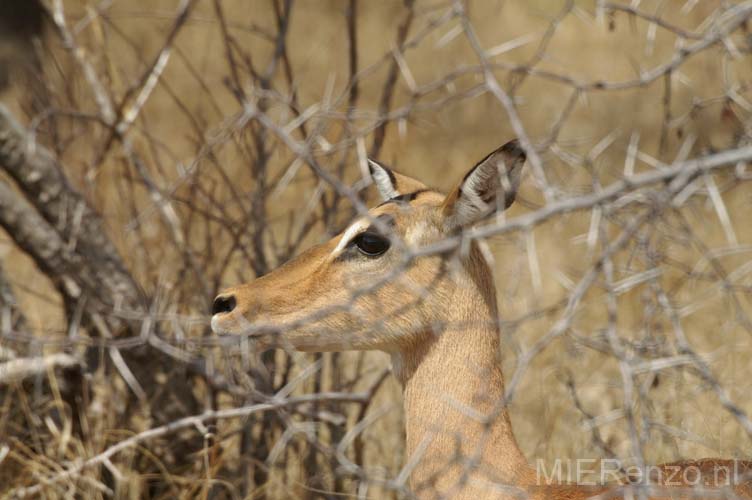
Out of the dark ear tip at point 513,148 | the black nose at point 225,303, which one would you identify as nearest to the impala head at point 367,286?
the black nose at point 225,303

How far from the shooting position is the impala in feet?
10.6

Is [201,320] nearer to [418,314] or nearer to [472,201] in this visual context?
[418,314]

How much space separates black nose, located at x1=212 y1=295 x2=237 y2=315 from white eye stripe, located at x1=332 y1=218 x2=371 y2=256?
329 millimetres

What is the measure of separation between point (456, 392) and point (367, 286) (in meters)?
0.40

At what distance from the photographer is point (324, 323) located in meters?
3.35

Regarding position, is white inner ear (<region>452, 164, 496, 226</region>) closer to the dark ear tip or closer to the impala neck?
the dark ear tip

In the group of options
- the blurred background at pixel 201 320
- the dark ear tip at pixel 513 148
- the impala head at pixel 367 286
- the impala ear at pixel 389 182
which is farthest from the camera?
the blurred background at pixel 201 320

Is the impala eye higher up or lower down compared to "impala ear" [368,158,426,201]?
lower down

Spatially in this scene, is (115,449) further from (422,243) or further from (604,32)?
(604,32)

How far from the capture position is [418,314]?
130 inches

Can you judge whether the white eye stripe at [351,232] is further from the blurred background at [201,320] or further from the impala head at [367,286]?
the blurred background at [201,320]

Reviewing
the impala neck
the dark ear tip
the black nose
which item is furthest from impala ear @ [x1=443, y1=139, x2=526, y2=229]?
the black nose

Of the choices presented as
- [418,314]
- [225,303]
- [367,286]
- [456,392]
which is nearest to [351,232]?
[367,286]

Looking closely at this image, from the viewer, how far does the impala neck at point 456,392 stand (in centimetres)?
315
